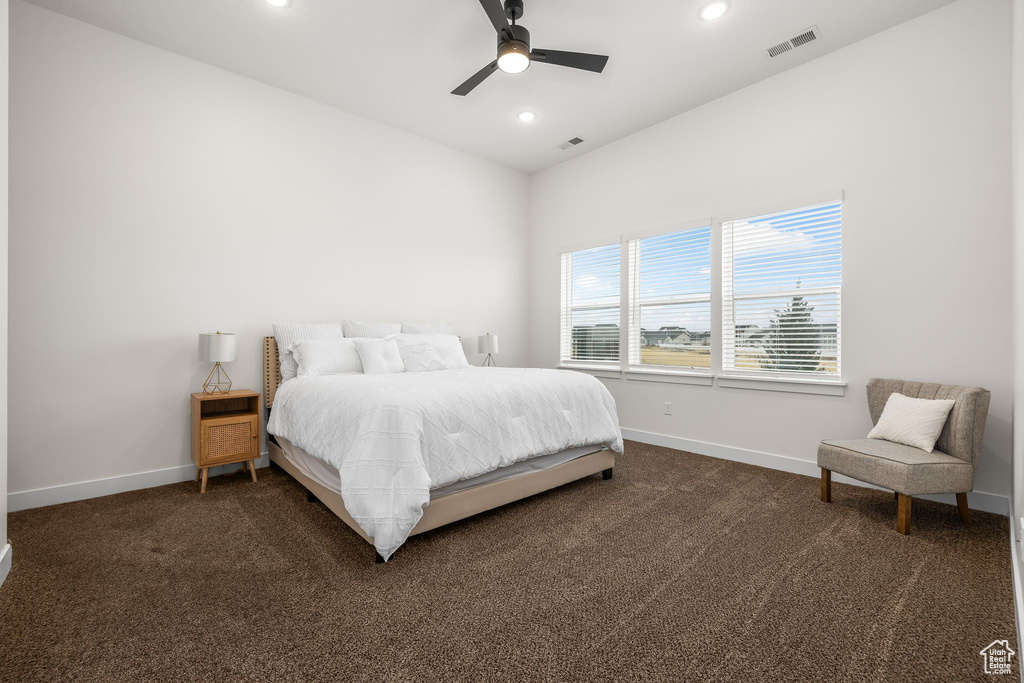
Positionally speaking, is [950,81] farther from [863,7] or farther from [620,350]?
[620,350]

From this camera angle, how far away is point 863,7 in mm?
2900

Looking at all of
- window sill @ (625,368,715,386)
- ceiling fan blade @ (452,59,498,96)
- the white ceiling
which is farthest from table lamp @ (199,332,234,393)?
window sill @ (625,368,715,386)

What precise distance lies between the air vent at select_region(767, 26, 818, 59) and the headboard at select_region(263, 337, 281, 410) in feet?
14.8

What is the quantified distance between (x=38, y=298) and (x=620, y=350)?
4667 mm

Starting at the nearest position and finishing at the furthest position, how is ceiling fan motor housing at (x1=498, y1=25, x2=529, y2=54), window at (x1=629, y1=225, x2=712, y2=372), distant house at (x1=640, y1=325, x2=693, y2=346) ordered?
1. ceiling fan motor housing at (x1=498, y1=25, x2=529, y2=54)
2. window at (x1=629, y1=225, x2=712, y2=372)
3. distant house at (x1=640, y1=325, x2=693, y2=346)

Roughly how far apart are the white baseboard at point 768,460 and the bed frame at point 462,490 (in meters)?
1.20

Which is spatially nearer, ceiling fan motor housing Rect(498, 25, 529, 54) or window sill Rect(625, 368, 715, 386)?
ceiling fan motor housing Rect(498, 25, 529, 54)

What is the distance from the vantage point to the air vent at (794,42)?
3.14m

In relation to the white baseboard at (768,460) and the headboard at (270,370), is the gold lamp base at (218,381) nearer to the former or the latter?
the headboard at (270,370)

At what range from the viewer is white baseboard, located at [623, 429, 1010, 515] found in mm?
2733

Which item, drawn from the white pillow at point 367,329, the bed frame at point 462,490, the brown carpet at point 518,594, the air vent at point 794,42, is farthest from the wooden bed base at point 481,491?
the air vent at point 794,42

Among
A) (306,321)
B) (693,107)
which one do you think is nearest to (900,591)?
(693,107)

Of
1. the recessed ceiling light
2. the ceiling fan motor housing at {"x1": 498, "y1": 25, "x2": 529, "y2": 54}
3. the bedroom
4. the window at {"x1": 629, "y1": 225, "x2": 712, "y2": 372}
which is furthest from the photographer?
the window at {"x1": 629, "y1": 225, "x2": 712, "y2": 372}

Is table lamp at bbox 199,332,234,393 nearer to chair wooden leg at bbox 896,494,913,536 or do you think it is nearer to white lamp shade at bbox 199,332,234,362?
white lamp shade at bbox 199,332,234,362
